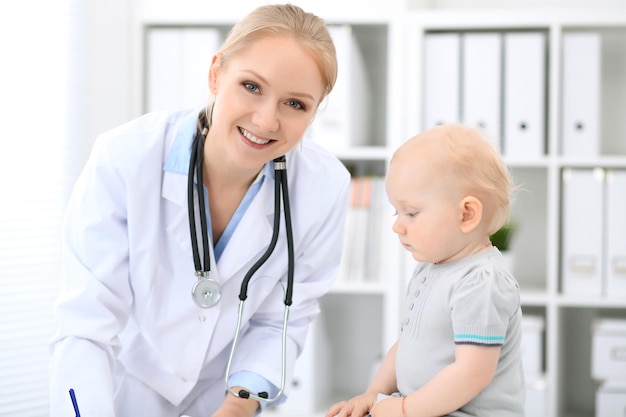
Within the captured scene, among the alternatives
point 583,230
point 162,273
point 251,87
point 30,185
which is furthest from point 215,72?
point 583,230

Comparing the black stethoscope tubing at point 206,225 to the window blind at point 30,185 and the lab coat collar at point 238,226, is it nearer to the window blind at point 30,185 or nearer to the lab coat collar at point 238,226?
the lab coat collar at point 238,226

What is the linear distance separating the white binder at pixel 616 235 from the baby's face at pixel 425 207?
1436 millimetres

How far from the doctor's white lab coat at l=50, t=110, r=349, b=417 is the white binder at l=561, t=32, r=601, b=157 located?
1.15 m

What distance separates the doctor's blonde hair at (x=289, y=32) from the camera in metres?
1.25

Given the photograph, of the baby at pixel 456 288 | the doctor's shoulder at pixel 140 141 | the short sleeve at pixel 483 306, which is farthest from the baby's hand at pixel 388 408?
the doctor's shoulder at pixel 140 141

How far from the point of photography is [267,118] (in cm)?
121

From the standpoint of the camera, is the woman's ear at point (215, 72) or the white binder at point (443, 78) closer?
the woman's ear at point (215, 72)

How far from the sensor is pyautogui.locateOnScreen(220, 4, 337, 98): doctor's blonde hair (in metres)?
1.25

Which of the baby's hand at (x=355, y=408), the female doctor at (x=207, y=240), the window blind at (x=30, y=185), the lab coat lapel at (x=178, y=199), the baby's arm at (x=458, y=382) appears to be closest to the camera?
the baby's arm at (x=458, y=382)

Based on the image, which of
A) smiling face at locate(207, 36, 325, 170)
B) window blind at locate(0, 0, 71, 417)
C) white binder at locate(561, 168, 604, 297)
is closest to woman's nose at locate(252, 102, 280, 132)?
smiling face at locate(207, 36, 325, 170)

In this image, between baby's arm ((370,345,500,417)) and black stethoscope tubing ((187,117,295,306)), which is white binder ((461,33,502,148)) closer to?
black stethoscope tubing ((187,117,295,306))

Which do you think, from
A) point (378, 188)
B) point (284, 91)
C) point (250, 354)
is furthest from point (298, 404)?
point (284, 91)

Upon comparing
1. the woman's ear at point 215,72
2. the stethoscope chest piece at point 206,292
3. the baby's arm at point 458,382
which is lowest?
→ the baby's arm at point 458,382

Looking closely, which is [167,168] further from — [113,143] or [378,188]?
Answer: [378,188]
